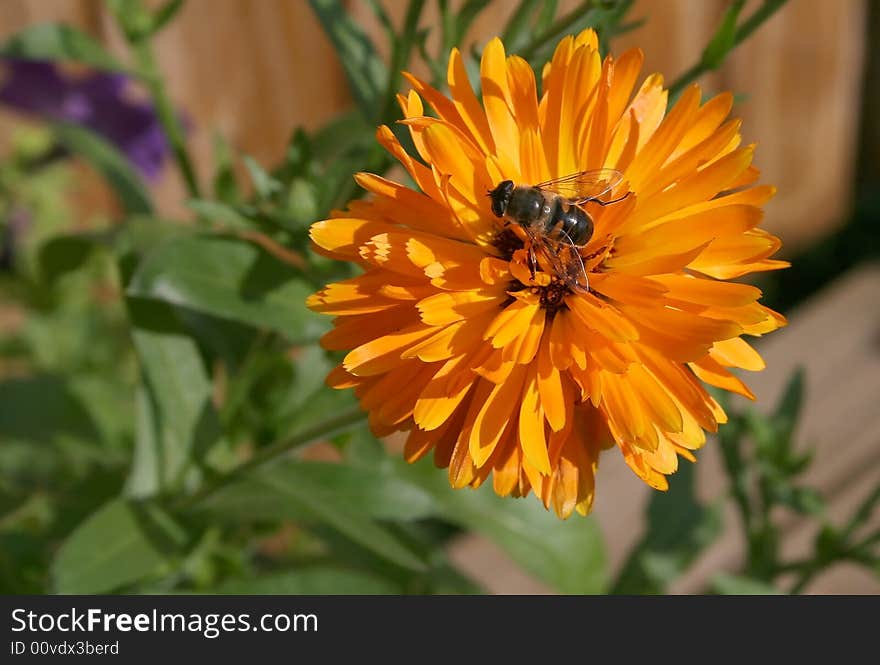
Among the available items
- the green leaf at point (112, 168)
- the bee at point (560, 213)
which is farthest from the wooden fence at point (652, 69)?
the bee at point (560, 213)

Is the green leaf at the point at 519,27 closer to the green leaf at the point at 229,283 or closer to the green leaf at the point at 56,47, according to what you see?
the green leaf at the point at 229,283

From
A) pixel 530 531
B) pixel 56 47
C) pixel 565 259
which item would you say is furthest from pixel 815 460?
pixel 56 47

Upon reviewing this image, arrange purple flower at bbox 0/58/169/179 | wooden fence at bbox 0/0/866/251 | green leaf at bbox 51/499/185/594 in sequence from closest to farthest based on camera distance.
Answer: green leaf at bbox 51/499/185/594 → purple flower at bbox 0/58/169/179 → wooden fence at bbox 0/0/866/251

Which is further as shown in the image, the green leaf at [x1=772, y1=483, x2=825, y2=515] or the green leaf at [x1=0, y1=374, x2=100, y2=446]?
the green leaf at [x1=0, y1=374, x2=100, y2=446]

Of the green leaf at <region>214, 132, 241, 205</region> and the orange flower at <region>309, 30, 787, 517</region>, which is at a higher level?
the orange flower at <region>309, 30, 787, 517</region>

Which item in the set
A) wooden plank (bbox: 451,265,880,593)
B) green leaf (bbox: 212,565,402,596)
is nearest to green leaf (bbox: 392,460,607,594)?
green leaf (bbox: 212,565,402,596)

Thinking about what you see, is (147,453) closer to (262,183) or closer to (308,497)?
(308,497)

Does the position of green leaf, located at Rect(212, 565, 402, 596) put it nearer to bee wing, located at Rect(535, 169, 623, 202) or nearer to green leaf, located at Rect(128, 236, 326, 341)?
green leaf, located at Rect(128, 236, 326, 341)
